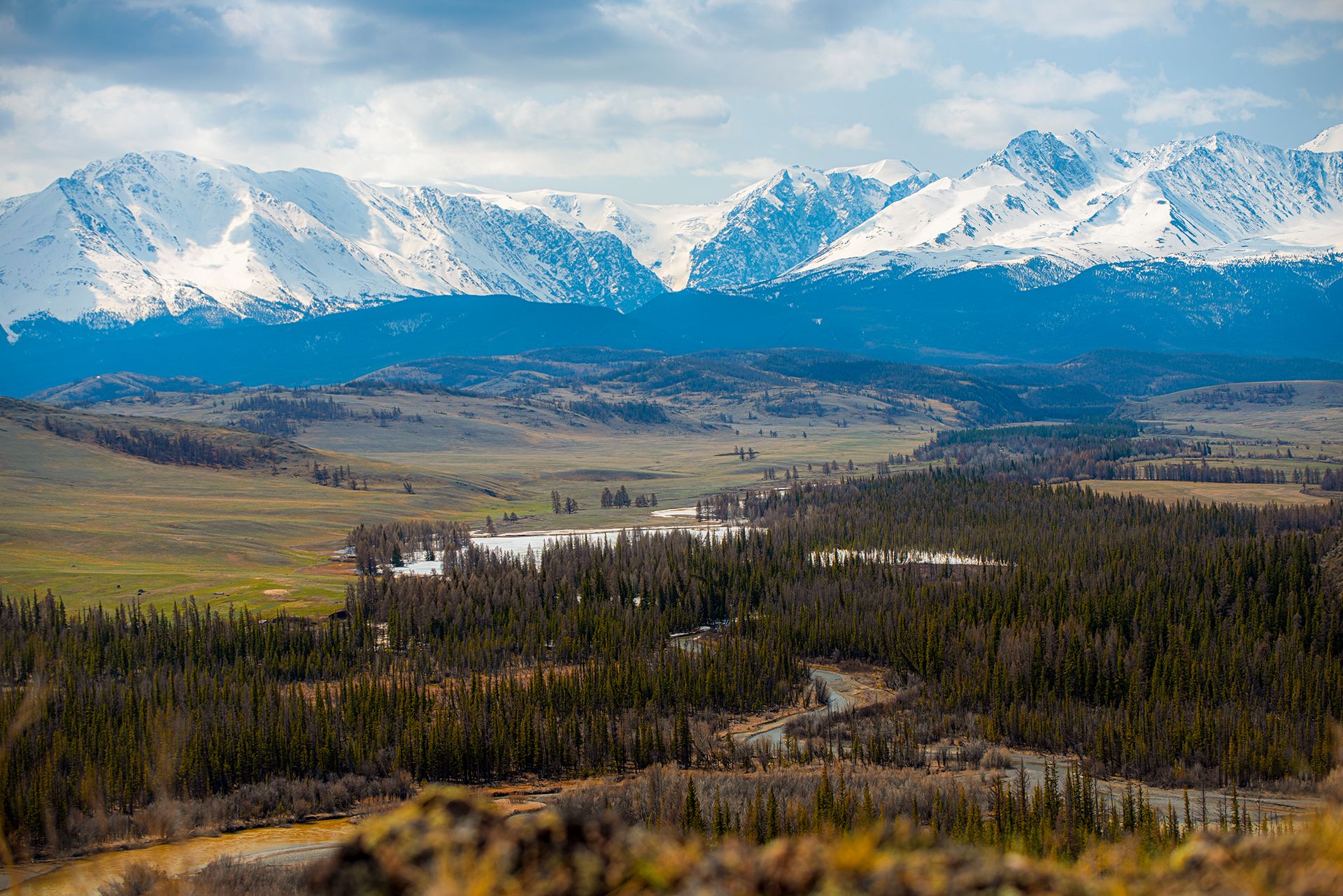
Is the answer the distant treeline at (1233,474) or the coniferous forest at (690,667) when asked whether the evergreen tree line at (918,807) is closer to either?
the coniferous forest at (690,667)

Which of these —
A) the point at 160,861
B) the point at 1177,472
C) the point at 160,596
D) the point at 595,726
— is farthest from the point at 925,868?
the point at 1177,472

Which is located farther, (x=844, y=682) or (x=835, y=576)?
(x=835, y=576)

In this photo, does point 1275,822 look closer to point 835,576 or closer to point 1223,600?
point 1223,600

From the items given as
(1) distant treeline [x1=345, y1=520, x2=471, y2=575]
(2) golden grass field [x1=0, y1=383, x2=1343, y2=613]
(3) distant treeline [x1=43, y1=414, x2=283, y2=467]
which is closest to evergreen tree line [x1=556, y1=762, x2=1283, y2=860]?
(2) golden grass field [x1=0, y1=383, x2=1343, y2=613]

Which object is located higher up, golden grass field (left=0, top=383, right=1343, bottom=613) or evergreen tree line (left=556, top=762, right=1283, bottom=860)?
Answer: golden grass field (left=0, top=383, right=1343, bottom=613)

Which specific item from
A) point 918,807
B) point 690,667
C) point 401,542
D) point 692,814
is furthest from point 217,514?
point 918,807

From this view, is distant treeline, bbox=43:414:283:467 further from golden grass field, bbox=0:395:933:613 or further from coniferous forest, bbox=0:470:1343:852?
coniferous forest, bbox=0:470:1343:852

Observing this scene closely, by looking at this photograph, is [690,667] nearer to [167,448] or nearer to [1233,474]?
[1233,474]
